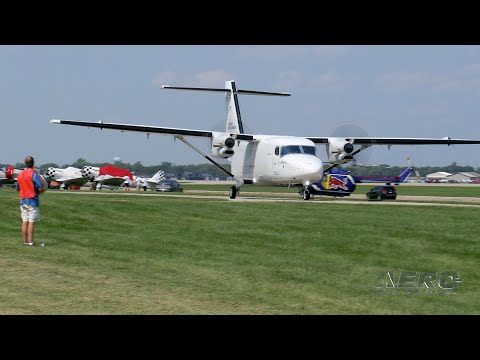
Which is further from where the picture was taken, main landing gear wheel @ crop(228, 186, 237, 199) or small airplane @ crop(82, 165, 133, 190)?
small airplane @ crop(82, 165, 133, 190)

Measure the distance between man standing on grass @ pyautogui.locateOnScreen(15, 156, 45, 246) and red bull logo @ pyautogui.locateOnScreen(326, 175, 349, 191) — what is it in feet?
150

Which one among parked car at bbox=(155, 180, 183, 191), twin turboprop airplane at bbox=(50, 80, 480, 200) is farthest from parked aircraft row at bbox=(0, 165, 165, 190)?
twin turboprop airplane at bbox=(50, 80, 480, 200)

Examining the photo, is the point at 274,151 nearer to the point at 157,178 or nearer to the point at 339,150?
the point at 339,150

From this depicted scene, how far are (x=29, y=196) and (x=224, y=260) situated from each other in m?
5.07

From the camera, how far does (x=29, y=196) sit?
57.4 ft

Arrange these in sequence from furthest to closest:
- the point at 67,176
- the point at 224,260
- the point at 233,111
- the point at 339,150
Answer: the point at 67,176 → the point at 233,111 → the point at 339,150 → the point at 224,260

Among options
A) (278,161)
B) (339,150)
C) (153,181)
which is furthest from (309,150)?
(153,181)

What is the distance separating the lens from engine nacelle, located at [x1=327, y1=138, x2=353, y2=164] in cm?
4709

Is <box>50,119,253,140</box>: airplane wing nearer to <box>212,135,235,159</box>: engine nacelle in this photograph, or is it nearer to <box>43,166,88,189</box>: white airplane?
<box>212,135,235,159</box>: engine nacelle

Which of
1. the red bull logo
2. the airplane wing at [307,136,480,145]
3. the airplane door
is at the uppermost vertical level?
the airplane wing at [307,136,480,145]

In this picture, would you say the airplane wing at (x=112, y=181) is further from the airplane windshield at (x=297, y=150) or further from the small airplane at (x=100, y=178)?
the airplane windshield at (x=297, y=150)
